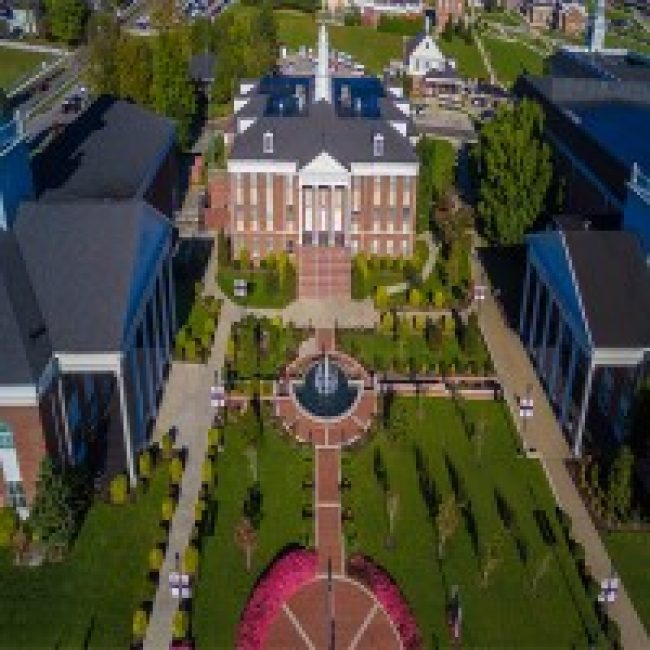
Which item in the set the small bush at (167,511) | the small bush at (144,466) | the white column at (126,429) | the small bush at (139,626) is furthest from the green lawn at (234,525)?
the white column at (126,429)

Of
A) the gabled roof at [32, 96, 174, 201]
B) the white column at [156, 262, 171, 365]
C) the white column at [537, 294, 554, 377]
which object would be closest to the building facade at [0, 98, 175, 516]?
the white column at [156, 262, 171, 365]

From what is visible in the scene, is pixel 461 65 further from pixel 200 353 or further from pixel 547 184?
pixel 200 353

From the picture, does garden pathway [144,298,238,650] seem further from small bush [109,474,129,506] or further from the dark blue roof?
the dark blue roof

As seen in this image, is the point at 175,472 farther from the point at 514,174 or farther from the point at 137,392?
the point at 514,174

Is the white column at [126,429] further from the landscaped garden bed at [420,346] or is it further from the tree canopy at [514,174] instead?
the tree canopy at [514,174]

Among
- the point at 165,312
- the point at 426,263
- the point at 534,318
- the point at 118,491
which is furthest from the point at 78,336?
the point at 426,263

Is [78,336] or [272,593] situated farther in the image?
[78,336]

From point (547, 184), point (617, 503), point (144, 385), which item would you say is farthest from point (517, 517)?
point (547, 184)
